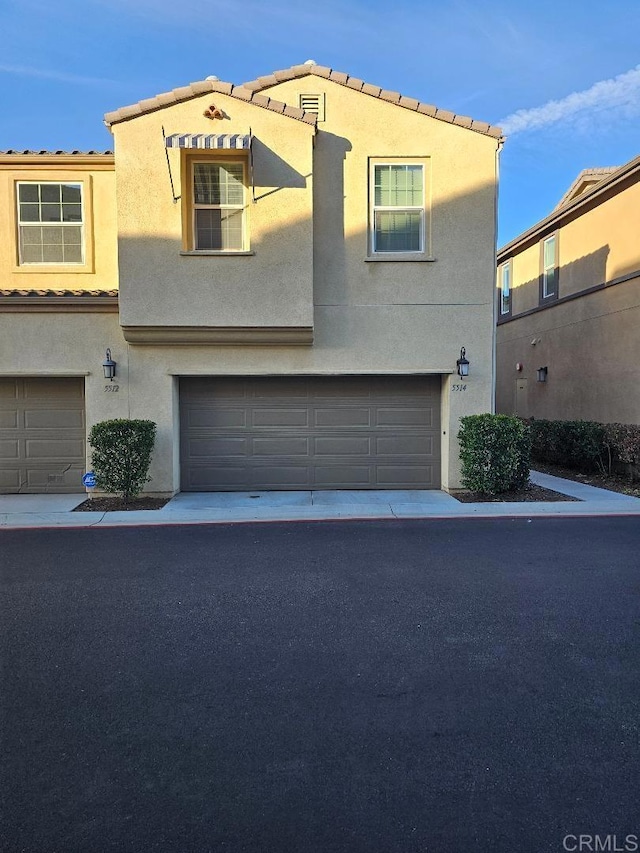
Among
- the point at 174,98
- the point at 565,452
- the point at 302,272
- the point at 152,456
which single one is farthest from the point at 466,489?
the point at 174,98

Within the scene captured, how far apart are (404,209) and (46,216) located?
7057mm

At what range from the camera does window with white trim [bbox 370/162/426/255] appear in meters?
10.1

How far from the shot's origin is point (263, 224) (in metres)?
9.55

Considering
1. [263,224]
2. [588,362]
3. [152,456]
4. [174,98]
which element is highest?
[174,98]

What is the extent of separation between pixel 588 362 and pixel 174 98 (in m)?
11.1

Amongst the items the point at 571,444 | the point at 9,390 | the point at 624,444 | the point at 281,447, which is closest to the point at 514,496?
the point at 624,444

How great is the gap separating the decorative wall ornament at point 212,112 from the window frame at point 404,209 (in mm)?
2824

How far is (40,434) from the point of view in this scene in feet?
34.2

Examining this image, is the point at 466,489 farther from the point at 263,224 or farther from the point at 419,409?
the point at 263,224

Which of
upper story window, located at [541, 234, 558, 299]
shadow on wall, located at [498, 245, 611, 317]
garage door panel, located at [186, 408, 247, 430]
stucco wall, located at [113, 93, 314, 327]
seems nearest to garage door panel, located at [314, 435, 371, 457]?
garage door panel, located at [186, 408, 247, 430]

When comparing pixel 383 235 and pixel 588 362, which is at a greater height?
pixel 383 235

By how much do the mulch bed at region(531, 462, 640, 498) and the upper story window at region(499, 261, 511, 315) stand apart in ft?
24.4

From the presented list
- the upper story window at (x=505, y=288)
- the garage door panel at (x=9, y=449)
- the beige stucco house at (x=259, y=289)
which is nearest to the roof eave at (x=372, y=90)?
the beige stucco house at (x=259, y=289)

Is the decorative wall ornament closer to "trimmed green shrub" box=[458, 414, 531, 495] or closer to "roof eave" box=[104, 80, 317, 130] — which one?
"roof eave" box=[104, 80, 317, 130]
